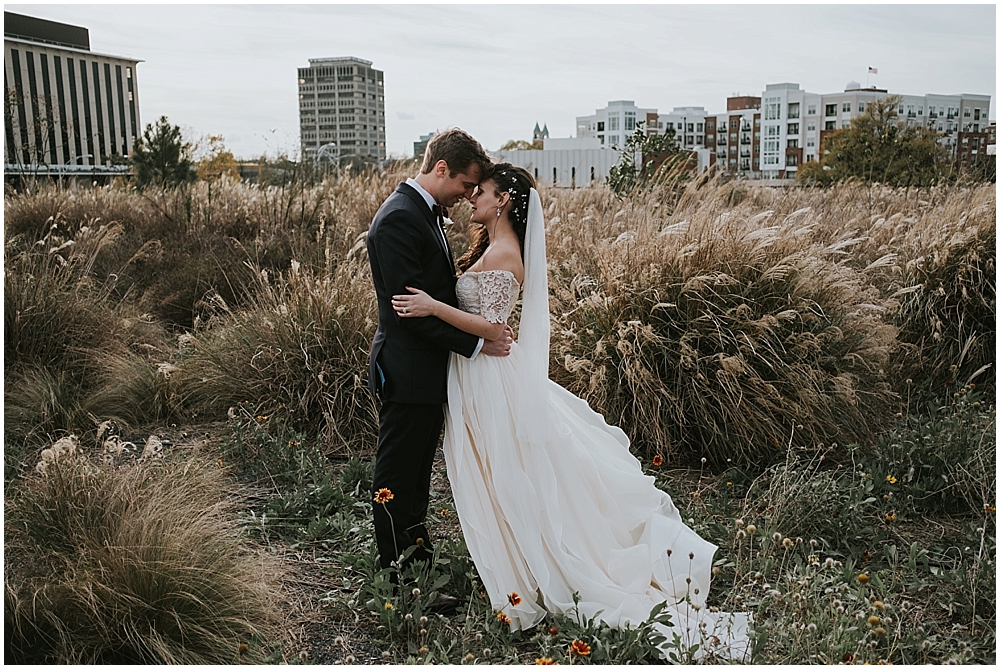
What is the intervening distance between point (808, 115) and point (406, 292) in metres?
95.2

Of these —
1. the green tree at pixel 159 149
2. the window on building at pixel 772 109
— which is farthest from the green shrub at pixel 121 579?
the window on building at pixel 772 109

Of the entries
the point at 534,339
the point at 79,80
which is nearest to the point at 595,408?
the point at 534,339

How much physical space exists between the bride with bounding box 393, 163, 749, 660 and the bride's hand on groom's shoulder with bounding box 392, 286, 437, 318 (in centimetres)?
3

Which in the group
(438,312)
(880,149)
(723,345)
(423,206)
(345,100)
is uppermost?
(345,100)

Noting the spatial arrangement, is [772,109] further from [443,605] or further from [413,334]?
[443,605]

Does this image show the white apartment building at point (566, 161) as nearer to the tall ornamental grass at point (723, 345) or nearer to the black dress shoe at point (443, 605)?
the tall ornamental grass at point (723, 345)

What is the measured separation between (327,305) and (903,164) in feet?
68.6

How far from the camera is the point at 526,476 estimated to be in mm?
2930

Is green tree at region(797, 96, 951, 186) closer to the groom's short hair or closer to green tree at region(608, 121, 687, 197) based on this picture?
green tree at region(608, 121, 687, 197)

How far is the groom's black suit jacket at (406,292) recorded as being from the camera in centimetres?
271

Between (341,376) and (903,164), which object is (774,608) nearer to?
(341,376)

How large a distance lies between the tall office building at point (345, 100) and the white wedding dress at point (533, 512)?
29347 millimetres

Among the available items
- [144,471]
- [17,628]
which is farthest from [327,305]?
[17,628]

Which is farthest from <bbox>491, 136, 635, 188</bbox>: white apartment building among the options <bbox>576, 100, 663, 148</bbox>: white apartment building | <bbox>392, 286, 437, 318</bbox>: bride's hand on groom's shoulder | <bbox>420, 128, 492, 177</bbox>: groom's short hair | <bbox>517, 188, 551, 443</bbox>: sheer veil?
<bbox>576, 100, 663, 148</bbox>: white apartment building
